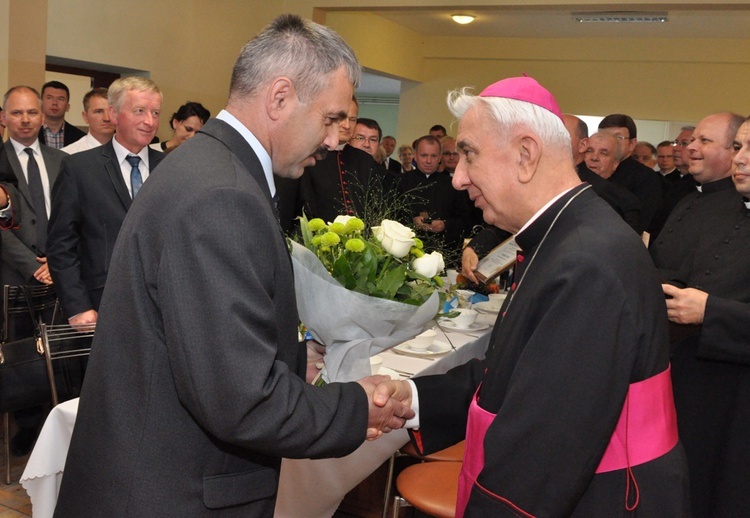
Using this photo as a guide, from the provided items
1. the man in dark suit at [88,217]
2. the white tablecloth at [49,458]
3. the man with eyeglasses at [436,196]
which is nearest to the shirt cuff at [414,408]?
the white tablecloth at [49,458]

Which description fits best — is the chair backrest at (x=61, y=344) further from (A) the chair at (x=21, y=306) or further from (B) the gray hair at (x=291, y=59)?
(B) the gray hair at (x=291, y=59)

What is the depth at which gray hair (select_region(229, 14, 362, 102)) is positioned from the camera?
147cm

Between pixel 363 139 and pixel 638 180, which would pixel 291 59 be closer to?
pixel 363 139

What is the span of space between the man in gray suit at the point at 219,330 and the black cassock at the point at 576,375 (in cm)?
31

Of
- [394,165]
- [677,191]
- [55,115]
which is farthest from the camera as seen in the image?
[394,165]

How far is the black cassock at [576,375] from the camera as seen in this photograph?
1.37 metres

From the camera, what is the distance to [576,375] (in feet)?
4.47

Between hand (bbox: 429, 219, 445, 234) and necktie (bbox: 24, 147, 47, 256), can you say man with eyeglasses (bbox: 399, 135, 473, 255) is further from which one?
necktie (bbox: 24, 147, 47, 256)

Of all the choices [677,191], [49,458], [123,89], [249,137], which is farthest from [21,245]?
[677,191]

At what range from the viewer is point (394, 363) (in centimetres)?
309

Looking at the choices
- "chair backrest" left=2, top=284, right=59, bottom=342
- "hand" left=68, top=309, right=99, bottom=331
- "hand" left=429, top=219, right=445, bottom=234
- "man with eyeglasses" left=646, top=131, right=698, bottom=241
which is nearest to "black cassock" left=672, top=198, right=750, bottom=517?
"hand" left=68, top=309, right=99, bottom=331

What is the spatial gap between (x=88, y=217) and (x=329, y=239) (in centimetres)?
216

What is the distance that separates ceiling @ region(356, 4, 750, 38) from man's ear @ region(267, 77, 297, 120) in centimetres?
→ 1011

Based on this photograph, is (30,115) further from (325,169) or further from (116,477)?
(116,477)
